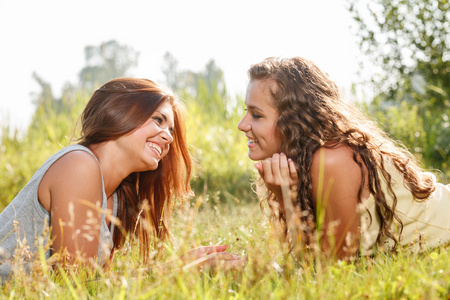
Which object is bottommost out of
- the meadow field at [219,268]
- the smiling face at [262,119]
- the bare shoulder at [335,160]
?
the meadow field at [219,268]

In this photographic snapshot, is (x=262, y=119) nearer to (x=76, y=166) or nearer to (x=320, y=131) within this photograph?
(x=320, y=131)

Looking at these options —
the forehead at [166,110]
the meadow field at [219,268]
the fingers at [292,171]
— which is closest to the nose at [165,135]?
the forehead at [166,110]

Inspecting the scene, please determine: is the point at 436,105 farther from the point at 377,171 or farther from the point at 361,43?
the point at 377,171

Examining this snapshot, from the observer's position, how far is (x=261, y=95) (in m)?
2.99

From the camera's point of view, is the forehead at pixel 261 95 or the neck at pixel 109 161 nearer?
the forehead at pixel 261 95

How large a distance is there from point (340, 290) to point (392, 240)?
1.15 metres

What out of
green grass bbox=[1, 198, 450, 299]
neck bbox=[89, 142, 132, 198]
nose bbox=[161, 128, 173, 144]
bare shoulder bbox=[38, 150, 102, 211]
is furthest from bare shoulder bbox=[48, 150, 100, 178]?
green grass bbox=[1, 198, 450, 299]

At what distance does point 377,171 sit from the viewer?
272 cm

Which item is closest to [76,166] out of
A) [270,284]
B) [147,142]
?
[147,142]

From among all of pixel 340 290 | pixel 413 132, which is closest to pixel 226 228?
pixel 340 290

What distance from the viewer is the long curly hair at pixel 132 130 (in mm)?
3104

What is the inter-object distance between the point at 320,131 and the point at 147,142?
3.96ft

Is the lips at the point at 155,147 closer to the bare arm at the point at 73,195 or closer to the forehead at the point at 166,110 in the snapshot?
the forehead at the point at 166,110

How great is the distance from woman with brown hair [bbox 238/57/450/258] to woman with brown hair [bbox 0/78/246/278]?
2.13 feet
